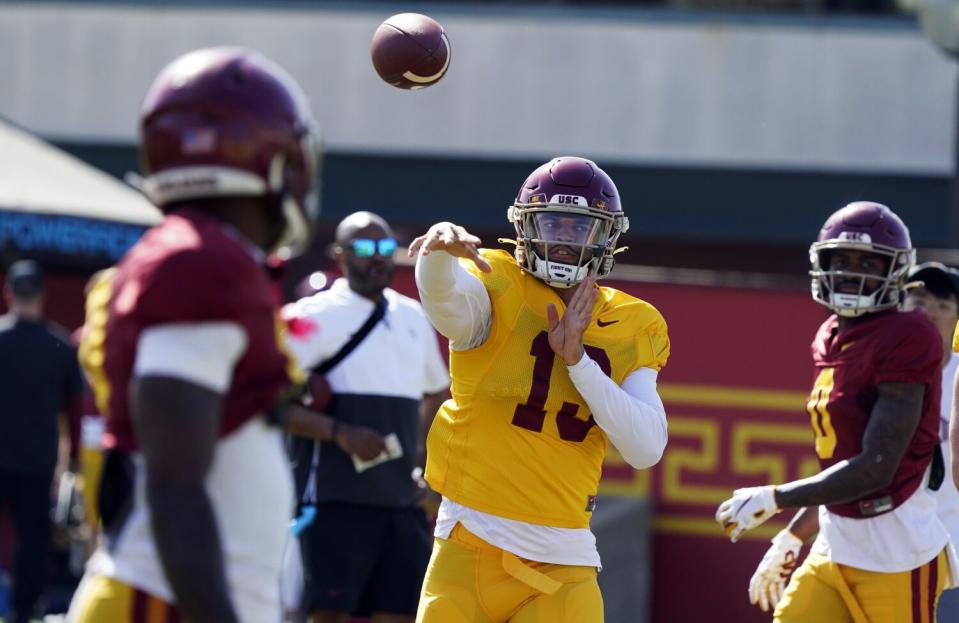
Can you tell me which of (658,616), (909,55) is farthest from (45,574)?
(909,55)

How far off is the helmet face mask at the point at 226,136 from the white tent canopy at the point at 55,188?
720 centimetres

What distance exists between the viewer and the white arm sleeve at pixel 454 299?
4.12 metres

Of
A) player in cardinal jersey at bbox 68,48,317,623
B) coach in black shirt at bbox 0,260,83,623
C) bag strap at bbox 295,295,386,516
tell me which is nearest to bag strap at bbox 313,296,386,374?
bag strap at bbox 295,295,386,516

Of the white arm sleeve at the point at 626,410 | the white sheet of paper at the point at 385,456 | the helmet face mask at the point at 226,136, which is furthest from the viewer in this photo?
the white sheet of paper at the point at 385,456

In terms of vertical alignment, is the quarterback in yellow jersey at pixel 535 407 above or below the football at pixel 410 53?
below

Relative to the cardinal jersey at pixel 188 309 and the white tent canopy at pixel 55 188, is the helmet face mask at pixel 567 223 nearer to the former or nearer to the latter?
the cardinal jersey at pixel 188 309

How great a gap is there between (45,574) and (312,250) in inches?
98.0

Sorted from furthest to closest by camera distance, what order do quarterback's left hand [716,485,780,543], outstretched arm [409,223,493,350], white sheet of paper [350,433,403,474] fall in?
white sheet of paper [350,433,403,474]
quarterback's left hand [716,485,780,543]
outstretched arm [409,223,493,350]

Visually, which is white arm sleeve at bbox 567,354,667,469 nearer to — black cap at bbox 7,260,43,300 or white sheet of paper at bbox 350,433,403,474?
white sheet of paper at bbox 350,433,403,474

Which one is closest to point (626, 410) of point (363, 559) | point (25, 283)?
Result: point (363, 559)

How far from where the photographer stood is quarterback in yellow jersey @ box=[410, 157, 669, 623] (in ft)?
13.9

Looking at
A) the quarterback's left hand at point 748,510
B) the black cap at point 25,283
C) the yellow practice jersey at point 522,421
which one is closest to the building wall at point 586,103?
the black cap at point 25,283

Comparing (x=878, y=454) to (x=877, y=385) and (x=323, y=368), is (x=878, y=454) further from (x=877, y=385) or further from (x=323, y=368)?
(x=323, y=368)

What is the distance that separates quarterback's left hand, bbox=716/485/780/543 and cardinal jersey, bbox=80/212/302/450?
222cm
